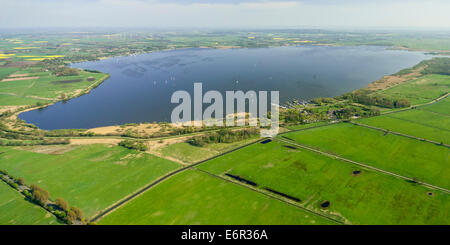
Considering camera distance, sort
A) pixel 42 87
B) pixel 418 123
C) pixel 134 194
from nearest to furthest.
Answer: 1. pixel 134 194
2. pixel 418 123
3. pixel 42 87

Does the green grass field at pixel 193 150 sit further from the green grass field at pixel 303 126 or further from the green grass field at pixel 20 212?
the green grass field at pixel 20 212

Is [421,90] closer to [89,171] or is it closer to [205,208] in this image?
[205,208]

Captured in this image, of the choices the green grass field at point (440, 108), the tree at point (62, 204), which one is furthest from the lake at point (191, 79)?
the tree at point (62, 204)

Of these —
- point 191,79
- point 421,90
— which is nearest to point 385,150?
point 421,90

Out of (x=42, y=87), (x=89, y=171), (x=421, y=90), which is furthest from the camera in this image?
(x=42, y=87)
